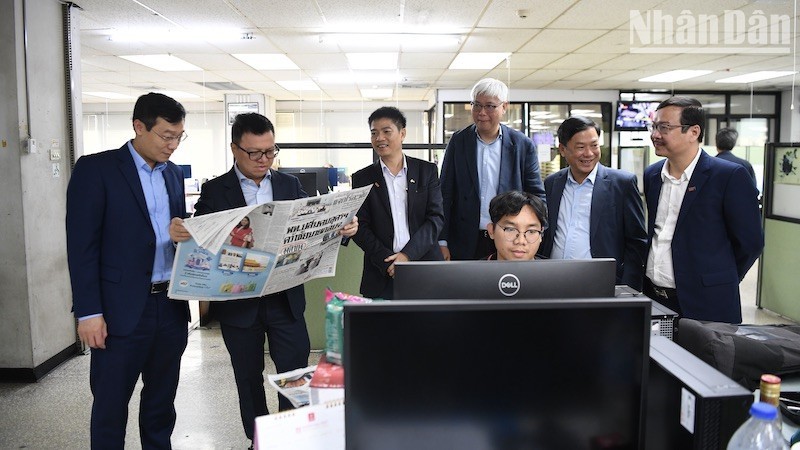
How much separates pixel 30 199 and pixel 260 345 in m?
2.38

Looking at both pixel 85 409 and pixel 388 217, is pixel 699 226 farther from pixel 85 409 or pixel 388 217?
pixel 85 409

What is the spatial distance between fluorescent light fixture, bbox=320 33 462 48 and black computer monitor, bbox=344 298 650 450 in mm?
5540

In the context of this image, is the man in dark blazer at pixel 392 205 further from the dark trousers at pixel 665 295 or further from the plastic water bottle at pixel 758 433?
the plastic water bottle at pixel 758 433

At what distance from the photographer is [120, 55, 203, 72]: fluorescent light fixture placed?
24.1 ft

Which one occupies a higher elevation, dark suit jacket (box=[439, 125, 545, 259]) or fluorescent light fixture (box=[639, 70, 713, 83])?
fluorescent light fixture (box=[639, 70, 713, 83])

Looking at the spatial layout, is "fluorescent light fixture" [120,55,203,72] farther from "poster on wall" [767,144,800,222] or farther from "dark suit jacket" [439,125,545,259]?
"poster on wall" [767,144,800,222]

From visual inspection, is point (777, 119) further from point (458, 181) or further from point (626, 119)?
point (458, 181)

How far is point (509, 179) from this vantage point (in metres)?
2.74

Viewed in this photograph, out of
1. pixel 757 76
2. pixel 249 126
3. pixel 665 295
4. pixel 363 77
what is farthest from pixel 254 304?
pixel 757 76

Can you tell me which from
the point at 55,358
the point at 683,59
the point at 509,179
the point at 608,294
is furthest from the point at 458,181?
the point at 683,59

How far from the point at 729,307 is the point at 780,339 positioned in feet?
2.31

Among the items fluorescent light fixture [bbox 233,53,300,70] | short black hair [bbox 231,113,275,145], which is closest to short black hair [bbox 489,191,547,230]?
short black hair [bbox 231,113,275,145]

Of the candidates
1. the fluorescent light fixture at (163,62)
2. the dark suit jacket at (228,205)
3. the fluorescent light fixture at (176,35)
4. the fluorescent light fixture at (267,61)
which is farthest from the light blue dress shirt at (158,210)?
the fluorescent light fixture at (163,62)

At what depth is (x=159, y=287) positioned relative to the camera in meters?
2.04
